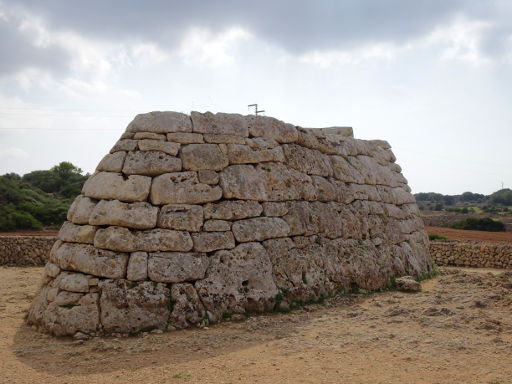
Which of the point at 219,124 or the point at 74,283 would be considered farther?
the point at 219,124

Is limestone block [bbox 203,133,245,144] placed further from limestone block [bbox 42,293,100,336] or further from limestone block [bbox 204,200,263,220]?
limestone block [bbox 42,293,100,336]

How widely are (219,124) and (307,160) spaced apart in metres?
1.98

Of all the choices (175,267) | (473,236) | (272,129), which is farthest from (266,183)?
(473,236)

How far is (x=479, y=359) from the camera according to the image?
4434 millimetres

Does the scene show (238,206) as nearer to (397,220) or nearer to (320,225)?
(320,225)

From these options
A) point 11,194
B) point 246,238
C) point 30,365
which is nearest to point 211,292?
point 246,238

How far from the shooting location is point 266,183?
23.2 ft

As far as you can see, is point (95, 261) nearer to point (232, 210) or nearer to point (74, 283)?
point (74, 283)

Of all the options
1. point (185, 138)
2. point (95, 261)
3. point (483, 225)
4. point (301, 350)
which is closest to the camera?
point (301, 350)

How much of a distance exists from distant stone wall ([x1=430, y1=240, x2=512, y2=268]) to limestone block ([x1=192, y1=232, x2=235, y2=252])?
1218cm

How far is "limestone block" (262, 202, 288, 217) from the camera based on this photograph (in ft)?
22.5

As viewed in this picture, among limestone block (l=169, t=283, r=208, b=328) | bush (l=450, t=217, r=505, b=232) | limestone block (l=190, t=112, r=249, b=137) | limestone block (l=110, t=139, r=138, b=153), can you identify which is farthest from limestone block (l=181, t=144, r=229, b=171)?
bush (l=450, t=217, r=505, b=232)

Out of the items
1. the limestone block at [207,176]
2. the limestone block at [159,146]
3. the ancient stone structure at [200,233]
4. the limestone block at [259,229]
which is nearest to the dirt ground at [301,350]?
the ancient stone structure at [200,233]

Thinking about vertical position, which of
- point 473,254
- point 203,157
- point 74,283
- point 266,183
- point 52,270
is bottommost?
point 473,254
